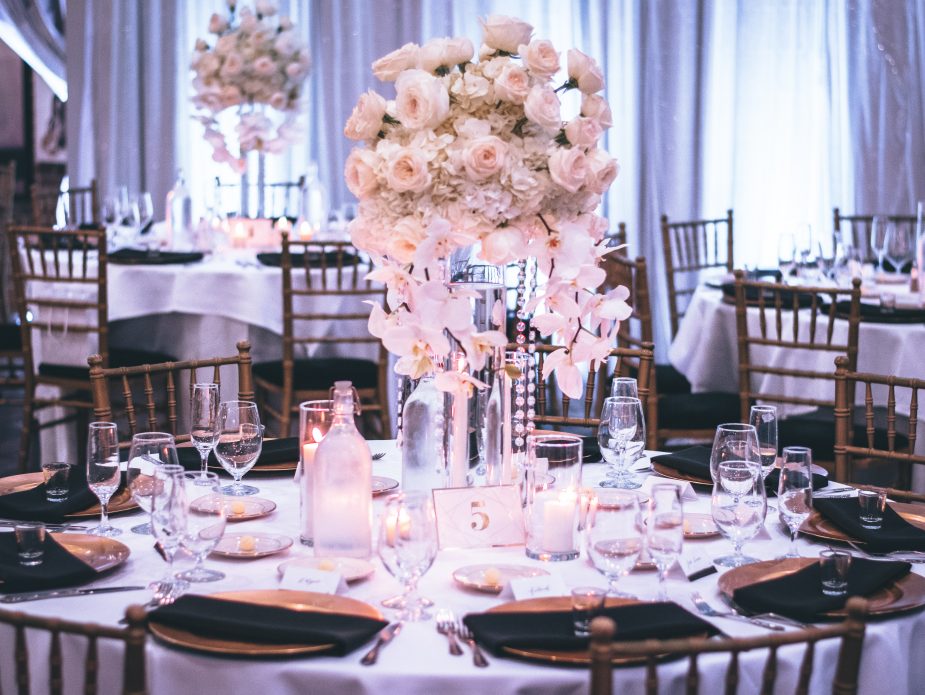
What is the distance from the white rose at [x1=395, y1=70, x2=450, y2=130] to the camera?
176 centimetres

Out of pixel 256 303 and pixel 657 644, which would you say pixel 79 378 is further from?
pixel 657 644

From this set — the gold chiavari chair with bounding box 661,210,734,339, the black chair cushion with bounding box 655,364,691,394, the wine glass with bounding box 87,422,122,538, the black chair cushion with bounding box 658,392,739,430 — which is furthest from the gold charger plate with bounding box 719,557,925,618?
the gold chiavari chair with bounding box 661,210,734,339

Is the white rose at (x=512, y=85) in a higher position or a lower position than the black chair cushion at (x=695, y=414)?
higher

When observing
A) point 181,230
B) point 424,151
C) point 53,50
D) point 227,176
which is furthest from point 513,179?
point 53,50

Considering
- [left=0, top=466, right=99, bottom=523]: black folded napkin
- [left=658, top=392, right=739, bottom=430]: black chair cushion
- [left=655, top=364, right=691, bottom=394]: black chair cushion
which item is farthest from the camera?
[left=655, top=364, right=691, bottom=394]: black chair cushion

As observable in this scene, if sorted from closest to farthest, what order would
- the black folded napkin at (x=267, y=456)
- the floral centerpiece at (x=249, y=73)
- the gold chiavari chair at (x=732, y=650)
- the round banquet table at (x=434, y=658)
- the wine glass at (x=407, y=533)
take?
the gold chiavari chair at (x=732, y=650), the round banquet table at (x=434, y=658), the wine glass at (x=407, y=533), the black folded napkin at (x=267, y=456), the floral centerpiece at (x=249, y=73)

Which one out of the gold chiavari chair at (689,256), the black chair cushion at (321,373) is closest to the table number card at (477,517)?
the black chair cushion at (321,373)

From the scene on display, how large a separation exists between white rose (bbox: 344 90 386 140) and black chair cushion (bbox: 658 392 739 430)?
2.37 m

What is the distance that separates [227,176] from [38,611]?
5813 millimetres

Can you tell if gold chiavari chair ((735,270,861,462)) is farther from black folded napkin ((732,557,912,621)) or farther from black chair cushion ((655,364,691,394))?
black folded napkin ((732,557,912,621))

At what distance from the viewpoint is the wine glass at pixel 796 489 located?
1.78m

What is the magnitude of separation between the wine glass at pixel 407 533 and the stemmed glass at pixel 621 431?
2.36ft

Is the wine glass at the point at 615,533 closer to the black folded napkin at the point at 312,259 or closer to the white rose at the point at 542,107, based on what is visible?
the white rose at the point at 542,107

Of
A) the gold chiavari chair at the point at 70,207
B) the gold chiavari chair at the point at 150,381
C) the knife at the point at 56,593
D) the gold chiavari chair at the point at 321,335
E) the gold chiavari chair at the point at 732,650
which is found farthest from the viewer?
the gold chiavari chair at the point at 70,207
